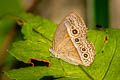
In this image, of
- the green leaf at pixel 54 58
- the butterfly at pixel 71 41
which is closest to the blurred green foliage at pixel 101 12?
the green leaf at pixel 54 58

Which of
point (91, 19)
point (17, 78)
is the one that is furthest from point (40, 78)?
point (91, 19)

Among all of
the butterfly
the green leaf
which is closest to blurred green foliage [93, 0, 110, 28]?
the green leaf

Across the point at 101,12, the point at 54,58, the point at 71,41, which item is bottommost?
the point at 54,58

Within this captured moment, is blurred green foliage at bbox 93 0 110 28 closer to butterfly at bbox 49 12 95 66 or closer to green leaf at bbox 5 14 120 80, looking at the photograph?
green leaf at bbox 5 14 120 80

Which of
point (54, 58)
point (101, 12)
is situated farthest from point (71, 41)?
point (101, 12)

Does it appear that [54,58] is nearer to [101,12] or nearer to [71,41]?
[71,41]

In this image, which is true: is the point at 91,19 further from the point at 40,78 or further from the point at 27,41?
the point at 40,78

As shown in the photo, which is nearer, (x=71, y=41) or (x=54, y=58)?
(x=54, y=58)

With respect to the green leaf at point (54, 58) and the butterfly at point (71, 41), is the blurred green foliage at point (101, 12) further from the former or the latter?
the butterfly at point (71, 41)
